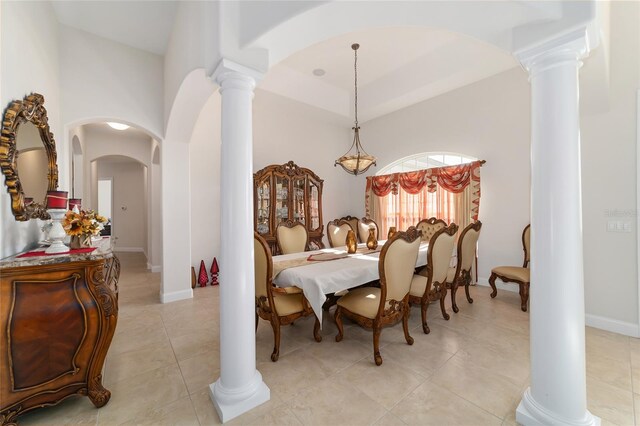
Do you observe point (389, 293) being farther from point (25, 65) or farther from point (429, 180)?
point (25, 65)

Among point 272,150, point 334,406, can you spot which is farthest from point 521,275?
point 272,150

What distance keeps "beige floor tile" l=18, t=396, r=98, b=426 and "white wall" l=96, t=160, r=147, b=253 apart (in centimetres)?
731

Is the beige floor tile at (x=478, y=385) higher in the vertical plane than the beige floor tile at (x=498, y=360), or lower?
lower

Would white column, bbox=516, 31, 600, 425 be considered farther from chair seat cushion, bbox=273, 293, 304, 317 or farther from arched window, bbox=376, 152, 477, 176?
arched window, bbox=376, 152, 477, 176

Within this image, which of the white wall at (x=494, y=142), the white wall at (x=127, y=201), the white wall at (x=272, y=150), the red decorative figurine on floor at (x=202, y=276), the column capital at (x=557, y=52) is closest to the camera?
the column capital at (x=557, y=52)

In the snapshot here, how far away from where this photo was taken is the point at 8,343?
137 cm

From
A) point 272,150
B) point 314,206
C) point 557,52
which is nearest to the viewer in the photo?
point 557,52

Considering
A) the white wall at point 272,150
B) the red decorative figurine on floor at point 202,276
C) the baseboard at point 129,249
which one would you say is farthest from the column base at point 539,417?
the baseboard at point 129,249

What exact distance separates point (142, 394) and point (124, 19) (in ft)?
11.7

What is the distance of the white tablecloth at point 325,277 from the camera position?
6.75 ft

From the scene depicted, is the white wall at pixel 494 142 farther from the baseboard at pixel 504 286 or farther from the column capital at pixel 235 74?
the column capital at pixel 235 74

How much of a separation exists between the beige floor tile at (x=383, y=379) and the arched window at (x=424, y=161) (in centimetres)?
337

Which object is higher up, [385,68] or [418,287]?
[385,68]

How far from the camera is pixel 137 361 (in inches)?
84.3
